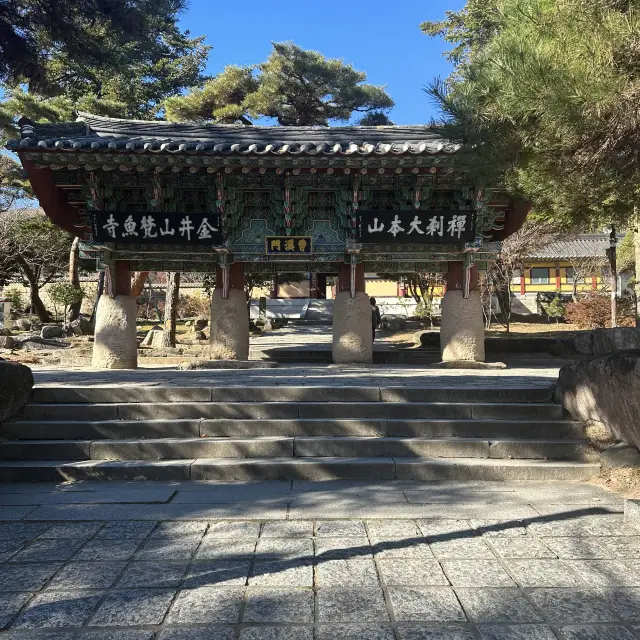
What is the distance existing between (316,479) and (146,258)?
7.70 m

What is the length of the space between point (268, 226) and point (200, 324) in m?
13.9

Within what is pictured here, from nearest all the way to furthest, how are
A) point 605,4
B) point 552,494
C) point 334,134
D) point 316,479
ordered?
point 605,4
point 552,494
point 316,479
point 334,134

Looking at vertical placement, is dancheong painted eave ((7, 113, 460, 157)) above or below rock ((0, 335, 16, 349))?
above

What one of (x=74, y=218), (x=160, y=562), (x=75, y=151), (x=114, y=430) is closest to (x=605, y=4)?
(x=160, y=562)

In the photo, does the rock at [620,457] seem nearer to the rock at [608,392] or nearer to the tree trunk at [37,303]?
the rock at [608,392]

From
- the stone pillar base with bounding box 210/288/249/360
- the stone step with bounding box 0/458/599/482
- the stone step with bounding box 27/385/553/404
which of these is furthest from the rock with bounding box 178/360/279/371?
the stone step with bounding box 0/458/599/482

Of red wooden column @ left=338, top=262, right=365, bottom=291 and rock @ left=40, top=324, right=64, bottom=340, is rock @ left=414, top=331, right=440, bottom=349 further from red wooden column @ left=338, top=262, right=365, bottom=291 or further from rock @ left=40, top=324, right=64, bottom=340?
rock @ left=40, top=324, right=64, bottom=340

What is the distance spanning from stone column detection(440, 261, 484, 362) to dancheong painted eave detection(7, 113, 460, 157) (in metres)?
3.12

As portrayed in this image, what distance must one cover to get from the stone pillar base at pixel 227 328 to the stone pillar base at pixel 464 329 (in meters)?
4.42

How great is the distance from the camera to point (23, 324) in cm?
2302

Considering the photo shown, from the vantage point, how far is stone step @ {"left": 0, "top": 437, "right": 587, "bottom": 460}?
542 centimetres

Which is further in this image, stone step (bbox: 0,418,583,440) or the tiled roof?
the tiled roof

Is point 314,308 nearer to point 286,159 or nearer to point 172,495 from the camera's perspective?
point 286,159

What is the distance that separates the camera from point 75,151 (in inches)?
359
